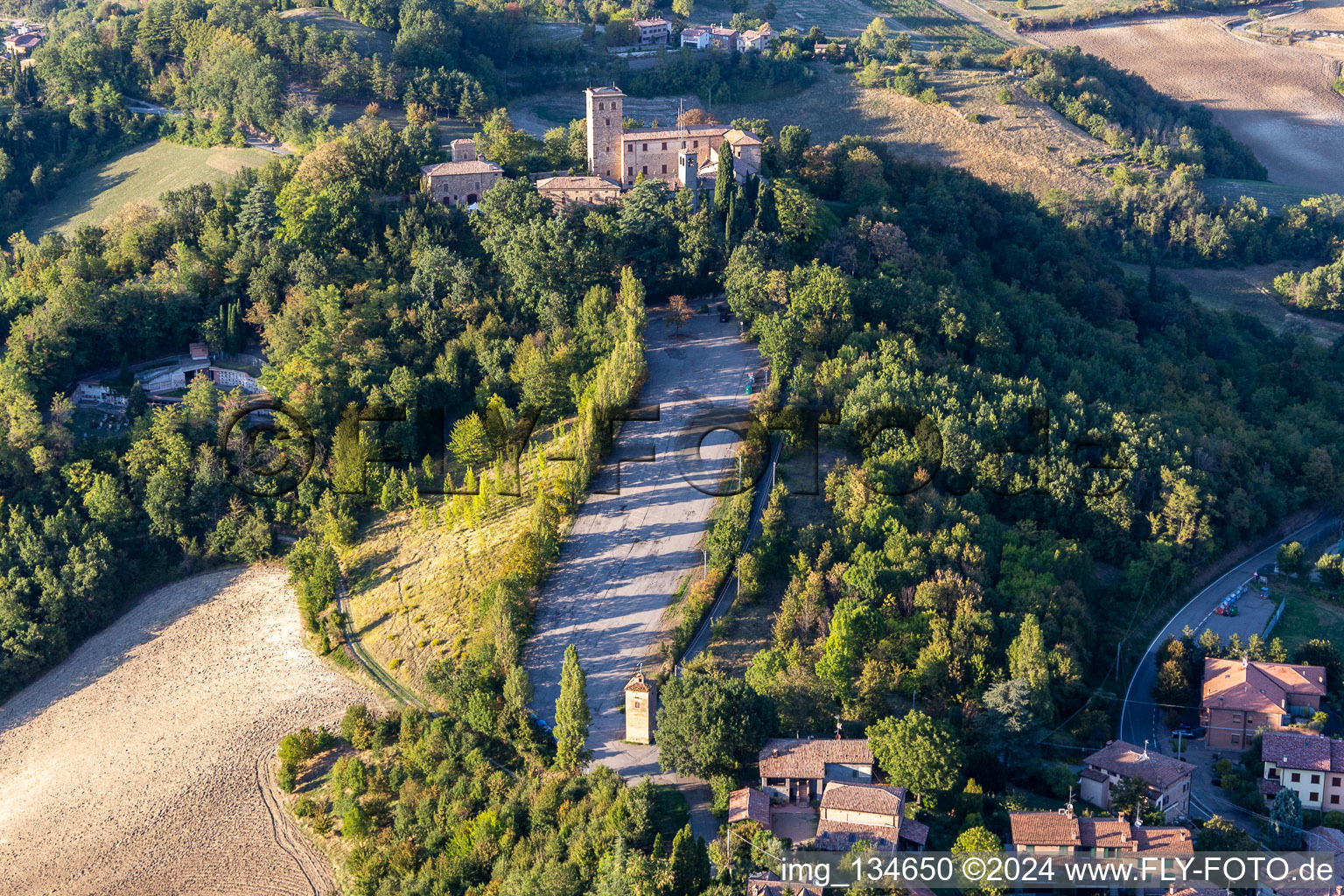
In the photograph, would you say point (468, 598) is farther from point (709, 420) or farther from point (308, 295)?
point (308, 295)

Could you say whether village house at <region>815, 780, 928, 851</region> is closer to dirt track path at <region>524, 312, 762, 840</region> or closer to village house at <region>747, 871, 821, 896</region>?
village house at <region>747, 871, 821, 896</region>

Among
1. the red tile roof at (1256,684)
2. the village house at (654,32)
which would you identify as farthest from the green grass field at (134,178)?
the red tile roof at (1256,684)

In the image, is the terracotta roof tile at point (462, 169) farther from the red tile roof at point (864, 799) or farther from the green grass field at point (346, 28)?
the red tile roof at point (864, 799)

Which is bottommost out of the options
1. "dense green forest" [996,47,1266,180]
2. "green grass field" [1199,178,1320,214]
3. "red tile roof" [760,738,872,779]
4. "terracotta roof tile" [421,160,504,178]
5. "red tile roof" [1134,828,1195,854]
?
"red tile roof" [1134,828,1195,854]

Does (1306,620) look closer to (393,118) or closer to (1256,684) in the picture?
(1256,684)

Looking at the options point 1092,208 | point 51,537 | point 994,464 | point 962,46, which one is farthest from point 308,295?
point 962,46

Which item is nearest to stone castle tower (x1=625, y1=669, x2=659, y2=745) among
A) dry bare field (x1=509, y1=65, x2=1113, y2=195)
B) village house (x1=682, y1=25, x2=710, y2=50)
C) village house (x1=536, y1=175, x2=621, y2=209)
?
village house (x1=536, y1=175, x2=621, y2=209)

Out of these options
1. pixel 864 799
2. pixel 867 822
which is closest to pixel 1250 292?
pixel 864 799
